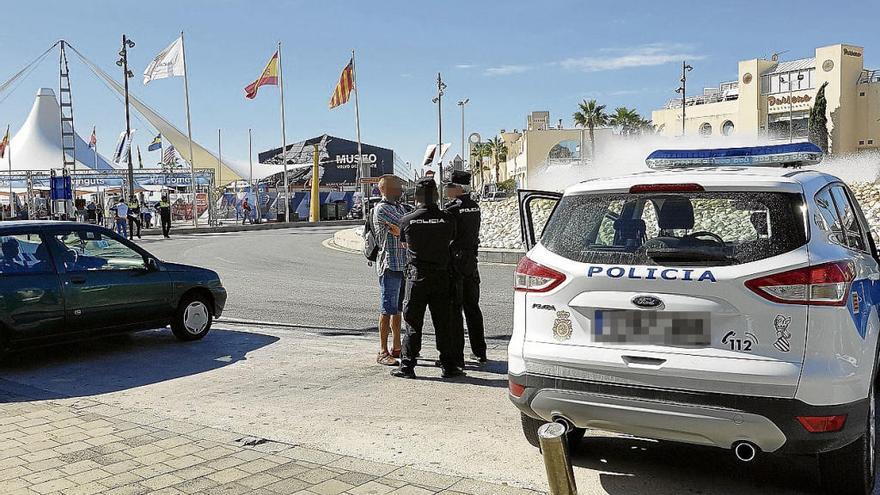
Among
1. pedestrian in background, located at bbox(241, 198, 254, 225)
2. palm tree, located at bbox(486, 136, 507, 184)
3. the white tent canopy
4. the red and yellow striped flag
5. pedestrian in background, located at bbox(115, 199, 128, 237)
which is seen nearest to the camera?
pedestrian in background, located at bbox(115, 199, 128, 237)

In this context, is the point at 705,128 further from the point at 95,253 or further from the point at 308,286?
the point at 95,253

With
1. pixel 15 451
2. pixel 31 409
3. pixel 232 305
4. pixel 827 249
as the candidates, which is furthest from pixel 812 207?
pixel 232 305

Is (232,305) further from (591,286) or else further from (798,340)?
(798,340)

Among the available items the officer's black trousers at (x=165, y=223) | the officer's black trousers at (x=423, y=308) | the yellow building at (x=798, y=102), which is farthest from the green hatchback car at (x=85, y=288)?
the yellow building at (x=798, y=102)

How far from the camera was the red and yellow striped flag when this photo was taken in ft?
138

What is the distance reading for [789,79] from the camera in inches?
2872

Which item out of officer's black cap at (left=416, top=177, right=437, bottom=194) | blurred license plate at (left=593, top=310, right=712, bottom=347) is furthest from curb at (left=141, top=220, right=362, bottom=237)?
blurred license plate at (left=593, top=310, right=712, bottom=347)

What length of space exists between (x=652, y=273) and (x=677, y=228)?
603mm

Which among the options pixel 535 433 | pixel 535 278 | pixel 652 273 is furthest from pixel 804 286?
pixel 535 433

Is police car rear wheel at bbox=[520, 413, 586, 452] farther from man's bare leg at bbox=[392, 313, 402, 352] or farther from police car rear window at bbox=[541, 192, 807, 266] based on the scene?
man's bare leg at bbox=[392, 313, 402, 352]

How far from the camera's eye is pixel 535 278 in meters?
4.19

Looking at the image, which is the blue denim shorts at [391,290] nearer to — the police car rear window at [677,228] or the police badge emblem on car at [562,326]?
the police car rear window at [677,228]

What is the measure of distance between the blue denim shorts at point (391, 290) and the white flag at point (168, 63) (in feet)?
116

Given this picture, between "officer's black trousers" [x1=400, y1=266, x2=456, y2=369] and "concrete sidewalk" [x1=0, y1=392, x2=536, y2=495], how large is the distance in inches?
71.2
